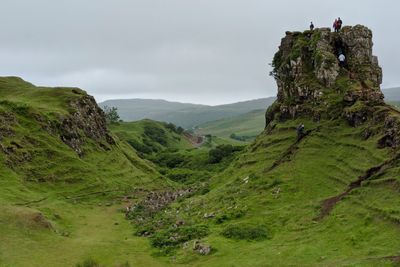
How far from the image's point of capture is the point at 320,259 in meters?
42.0

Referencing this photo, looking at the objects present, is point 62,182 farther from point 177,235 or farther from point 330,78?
point 330,78

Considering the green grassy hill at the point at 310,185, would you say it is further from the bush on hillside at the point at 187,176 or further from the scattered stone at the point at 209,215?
the bush on hillside at the point at 187,176

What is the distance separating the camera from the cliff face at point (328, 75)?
2901 inches

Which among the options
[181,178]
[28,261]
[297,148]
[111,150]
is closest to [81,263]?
[28,261]

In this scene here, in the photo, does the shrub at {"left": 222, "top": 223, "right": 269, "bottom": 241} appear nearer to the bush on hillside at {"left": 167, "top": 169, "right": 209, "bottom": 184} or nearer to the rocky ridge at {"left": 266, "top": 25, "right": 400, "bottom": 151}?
the rocky ridge at {"left": 266, "top": 25, "right": 400, "bottom": 151}

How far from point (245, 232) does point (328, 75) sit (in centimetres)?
3517

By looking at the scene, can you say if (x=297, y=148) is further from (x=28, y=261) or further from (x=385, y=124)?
(x=28, y=261)

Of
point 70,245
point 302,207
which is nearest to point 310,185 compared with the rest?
point 302,207

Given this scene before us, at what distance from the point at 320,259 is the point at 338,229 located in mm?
6423

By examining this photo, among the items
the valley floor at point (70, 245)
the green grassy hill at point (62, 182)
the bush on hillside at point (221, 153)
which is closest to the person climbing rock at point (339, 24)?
the valley floor at point (70, 245)

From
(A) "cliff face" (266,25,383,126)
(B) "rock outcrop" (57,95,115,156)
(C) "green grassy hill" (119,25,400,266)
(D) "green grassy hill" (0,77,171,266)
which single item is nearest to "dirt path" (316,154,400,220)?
(C) "green grassy hill" (119,25,400,266)

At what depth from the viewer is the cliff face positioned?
2901 inches

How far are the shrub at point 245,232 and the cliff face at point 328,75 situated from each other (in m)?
25.5

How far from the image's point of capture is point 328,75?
77.7 m
